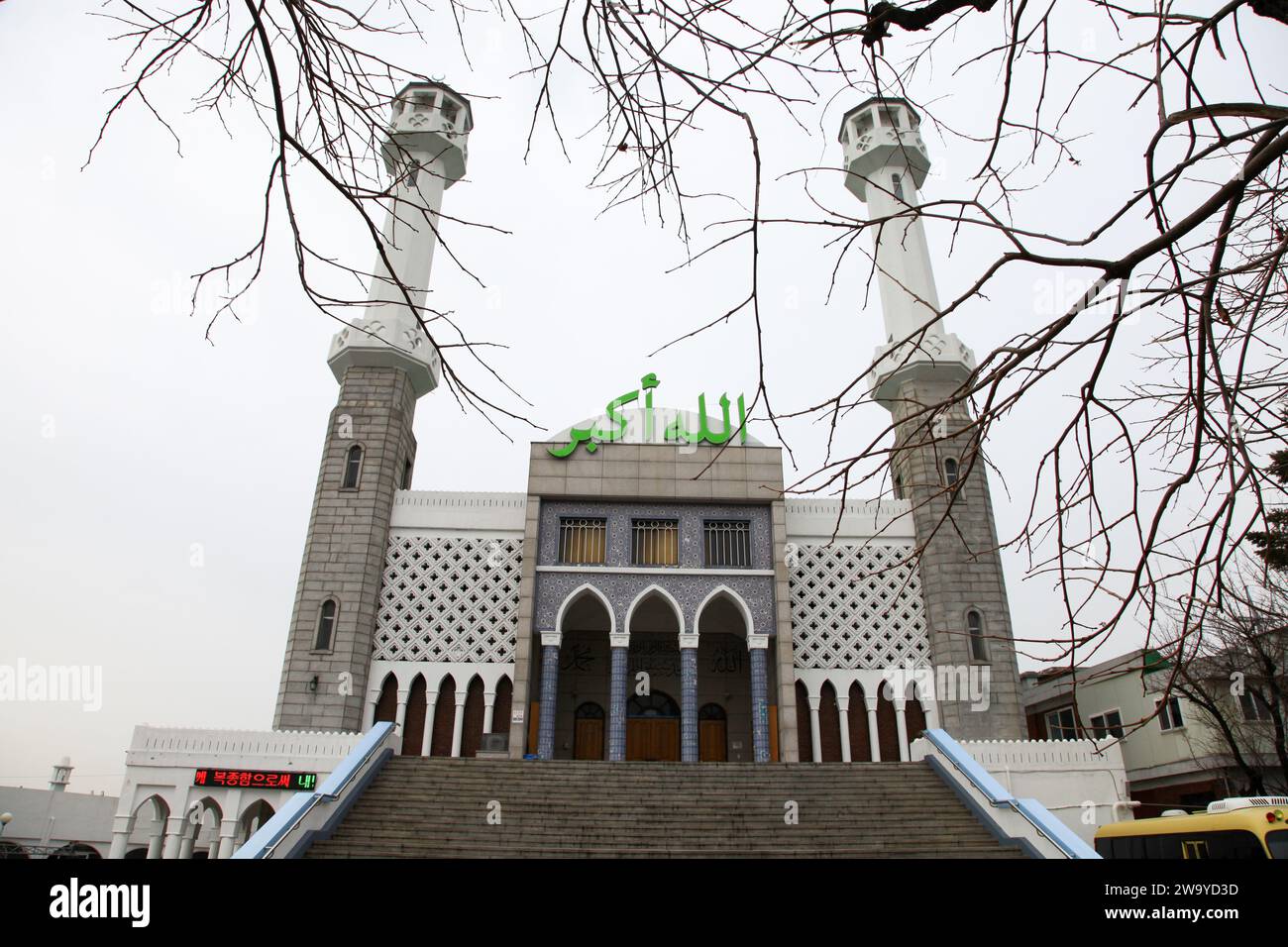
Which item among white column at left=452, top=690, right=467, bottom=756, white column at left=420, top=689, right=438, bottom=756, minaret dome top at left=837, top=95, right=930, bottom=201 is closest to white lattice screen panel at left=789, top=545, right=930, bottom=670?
white column at left=452, top=690, right=467, bottom=756

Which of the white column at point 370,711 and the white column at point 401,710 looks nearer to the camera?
the white column at point 370,711

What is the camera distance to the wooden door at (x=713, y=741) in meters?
17.5

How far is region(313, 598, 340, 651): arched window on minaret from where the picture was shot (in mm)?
15461

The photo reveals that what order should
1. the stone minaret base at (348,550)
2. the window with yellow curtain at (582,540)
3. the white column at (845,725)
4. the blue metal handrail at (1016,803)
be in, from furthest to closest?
the window with yellow curtain at (582,540)
the white column at (845,725)
the stone minaret base at (348,550)
the blue metal handrail at (1016,803)

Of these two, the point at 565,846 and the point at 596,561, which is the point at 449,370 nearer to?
the point at 565,846

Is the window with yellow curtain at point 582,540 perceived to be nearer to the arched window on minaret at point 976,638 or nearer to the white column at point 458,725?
the white column at point 458,725

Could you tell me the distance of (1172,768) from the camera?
19.4 meters

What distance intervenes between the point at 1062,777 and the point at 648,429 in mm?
10510

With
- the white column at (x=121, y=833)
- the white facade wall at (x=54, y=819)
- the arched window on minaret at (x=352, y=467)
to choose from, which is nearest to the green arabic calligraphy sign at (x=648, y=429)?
the arched window on minaret at (x=352, y=467)

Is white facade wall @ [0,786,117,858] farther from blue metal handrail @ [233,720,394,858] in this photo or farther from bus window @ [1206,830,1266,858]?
bus window @ [1206,830,1266,858]

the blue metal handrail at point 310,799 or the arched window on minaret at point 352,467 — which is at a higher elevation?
the arched window on minaret at point 352,467

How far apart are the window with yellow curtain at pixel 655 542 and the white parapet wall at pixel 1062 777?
19.8ft

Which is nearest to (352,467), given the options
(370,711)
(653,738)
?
(370,711)
